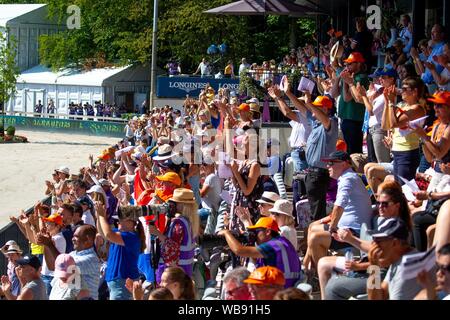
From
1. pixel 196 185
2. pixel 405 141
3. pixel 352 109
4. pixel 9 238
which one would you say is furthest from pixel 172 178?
pixel 9 238

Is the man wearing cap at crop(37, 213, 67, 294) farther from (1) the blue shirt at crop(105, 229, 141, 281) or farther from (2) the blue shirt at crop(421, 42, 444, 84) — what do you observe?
(2) the blue shirt at crop(421, 42, 444, 84)

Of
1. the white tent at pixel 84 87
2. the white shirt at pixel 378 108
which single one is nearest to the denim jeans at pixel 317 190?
the white shirt at pixel 378 108

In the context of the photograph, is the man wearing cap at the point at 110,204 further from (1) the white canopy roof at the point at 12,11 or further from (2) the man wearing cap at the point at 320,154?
(1) the white canopy roof at the point at 12,11

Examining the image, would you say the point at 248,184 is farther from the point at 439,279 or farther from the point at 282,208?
the point at 439,279

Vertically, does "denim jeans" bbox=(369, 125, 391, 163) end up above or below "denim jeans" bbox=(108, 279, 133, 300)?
above

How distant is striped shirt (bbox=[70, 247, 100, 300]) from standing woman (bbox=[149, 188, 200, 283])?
0.59 meters

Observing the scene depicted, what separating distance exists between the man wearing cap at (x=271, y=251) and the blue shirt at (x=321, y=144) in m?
3.46

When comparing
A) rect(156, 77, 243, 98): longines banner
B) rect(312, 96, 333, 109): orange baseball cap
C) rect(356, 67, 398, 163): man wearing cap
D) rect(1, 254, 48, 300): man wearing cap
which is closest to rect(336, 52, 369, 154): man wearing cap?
rect(356, 67, 398, 163): man wearing cap

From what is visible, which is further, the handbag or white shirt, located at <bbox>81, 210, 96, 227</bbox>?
white shirt, located at <bbox>81, 210, 96, 227</bbox>

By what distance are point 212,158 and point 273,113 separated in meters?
8.79

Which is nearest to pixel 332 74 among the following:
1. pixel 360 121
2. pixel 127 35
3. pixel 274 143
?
pixel 360 121

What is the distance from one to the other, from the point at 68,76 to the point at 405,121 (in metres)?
54.8

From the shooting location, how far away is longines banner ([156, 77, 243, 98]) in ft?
117

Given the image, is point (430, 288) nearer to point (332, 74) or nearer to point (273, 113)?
point (332, 74)
